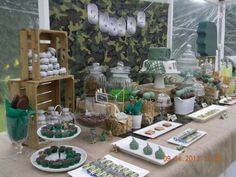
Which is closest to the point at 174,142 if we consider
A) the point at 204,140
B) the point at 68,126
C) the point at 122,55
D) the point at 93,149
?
the point at 204,140

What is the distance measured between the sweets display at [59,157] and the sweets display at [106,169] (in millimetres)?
56

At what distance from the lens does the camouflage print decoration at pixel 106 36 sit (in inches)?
57.1

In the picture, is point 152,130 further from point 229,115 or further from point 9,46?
point 9,46

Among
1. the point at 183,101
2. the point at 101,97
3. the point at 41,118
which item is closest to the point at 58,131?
the point at 41,118

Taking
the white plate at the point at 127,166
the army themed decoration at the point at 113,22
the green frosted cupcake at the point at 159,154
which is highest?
the army themed decoration at the point at 113,22

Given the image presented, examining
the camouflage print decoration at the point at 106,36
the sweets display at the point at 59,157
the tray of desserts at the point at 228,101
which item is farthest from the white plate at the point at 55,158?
the tray of desserts at the point at 228,101

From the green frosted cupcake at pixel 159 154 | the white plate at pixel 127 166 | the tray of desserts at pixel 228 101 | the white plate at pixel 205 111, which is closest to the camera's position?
the white plate at pixel 127 166

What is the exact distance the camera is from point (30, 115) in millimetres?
1016

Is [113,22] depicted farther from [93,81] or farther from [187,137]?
[187,137]

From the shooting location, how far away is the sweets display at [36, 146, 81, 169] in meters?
0.86

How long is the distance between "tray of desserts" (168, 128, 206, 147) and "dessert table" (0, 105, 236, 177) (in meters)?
0.02

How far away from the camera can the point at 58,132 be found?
3.08 ft

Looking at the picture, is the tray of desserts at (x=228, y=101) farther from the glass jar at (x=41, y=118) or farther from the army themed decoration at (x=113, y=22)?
the glass jar at (x=41, y=118)

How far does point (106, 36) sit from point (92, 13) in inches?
7.3
